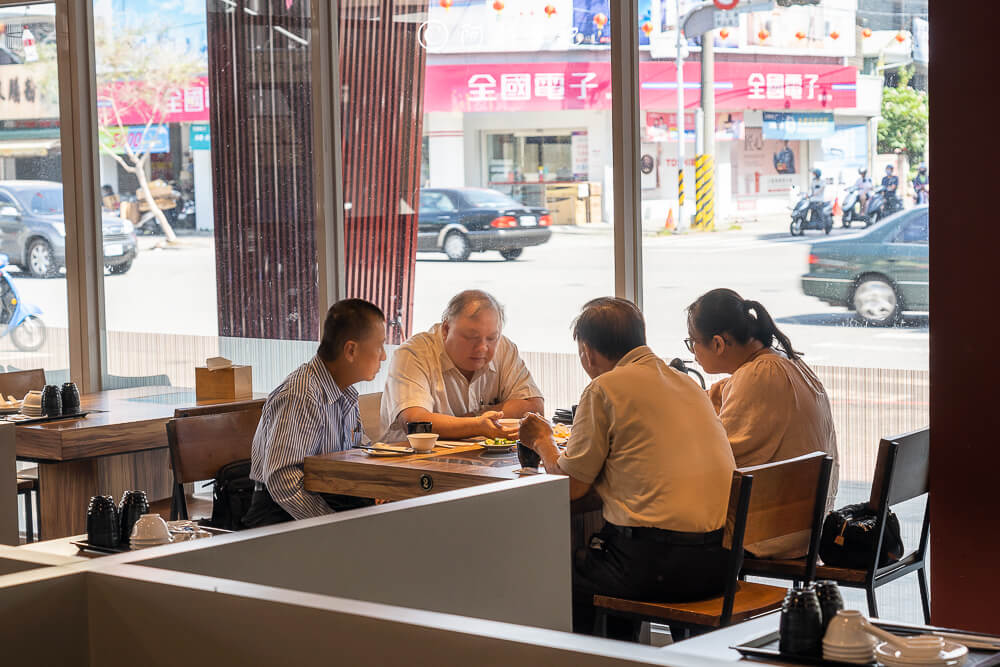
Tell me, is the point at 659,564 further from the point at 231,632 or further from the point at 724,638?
the point at 231,632

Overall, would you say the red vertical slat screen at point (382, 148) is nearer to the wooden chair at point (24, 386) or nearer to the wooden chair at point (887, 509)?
the wooden chair at point (24, 386)

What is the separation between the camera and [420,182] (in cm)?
554

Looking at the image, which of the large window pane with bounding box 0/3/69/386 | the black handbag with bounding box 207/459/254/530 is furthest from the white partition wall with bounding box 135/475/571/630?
the large window pane with bounding box 0/3/69/386

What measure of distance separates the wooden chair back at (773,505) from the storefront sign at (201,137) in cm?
375

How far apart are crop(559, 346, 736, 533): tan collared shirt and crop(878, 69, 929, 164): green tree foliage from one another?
1.50 m

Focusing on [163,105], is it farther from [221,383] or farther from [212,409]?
[212,409]

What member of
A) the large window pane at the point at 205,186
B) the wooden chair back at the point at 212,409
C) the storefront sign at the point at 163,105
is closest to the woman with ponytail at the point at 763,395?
the wooden chair back at the point at 212,409

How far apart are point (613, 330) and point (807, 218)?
1397 mm

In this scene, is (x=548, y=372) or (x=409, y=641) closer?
(x=409, y=641)

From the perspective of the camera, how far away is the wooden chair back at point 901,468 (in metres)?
3.53

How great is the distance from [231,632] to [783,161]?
3459 millimetres

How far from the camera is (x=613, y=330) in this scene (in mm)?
3553

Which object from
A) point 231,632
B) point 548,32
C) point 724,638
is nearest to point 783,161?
point 548,32

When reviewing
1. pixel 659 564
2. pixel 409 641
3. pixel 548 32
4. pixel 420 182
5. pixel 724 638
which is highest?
pixel 548 32
